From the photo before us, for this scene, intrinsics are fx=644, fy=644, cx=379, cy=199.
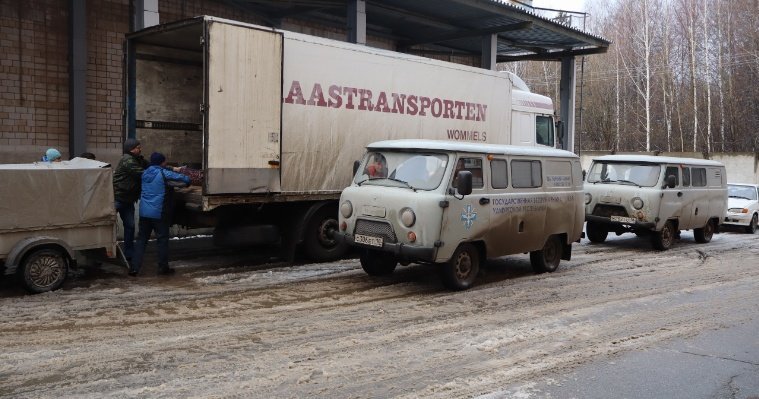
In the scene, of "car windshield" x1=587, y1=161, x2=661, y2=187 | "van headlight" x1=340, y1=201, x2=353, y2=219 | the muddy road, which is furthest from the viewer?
"car windshield" x1=587, y1=161, x2=661, y2=187

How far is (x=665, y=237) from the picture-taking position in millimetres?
13289

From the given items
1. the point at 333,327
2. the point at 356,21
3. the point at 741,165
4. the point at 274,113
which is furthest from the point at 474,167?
the point at 741,165

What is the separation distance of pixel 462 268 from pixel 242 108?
363 centimetres

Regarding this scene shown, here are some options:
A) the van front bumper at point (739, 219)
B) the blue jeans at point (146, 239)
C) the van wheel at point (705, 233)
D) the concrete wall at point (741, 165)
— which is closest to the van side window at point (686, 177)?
the van wheel at point (705, 233)

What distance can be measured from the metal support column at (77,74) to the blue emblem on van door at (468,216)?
8.31 m

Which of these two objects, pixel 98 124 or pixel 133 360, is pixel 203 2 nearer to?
pixel 98 124

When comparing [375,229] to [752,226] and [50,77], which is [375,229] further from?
[752,226]

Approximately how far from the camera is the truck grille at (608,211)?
12992 mm

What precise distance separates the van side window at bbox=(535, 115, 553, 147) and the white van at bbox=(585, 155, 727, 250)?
111cm

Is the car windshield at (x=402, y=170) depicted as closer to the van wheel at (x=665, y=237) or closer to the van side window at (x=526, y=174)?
the van side window at (x=526, y=174)

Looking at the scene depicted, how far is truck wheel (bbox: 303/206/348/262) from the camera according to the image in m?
10.1

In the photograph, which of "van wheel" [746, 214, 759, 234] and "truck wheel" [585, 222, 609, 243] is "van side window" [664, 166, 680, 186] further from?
"van wheel" [746, 214, 759, 234]

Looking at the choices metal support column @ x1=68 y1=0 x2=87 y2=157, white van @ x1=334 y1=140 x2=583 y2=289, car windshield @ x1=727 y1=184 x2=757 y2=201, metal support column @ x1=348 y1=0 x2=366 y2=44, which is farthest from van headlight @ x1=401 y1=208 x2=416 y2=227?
car windshield @ x1=727 y1=184 x2=757 y2=201

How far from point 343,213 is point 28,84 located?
767 cm
